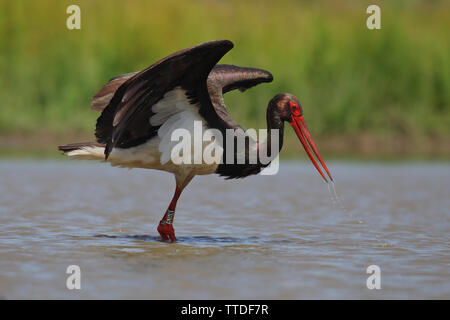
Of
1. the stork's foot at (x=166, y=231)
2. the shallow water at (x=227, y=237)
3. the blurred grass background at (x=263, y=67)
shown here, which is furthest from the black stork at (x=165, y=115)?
the blurred grass background at (x=263, y=67)

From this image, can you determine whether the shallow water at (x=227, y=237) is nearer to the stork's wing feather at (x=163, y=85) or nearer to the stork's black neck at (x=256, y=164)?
the stork's black neck at (x=256, y=164)

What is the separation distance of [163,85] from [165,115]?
24.5 inches

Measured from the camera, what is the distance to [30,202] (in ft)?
31.5

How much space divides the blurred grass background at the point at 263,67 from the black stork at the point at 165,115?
8595 millimetres

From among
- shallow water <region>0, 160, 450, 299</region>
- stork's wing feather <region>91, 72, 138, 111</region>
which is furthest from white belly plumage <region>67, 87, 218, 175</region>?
shallow water <region>0, 160, 450, 299</region>

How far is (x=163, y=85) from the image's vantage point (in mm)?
6539

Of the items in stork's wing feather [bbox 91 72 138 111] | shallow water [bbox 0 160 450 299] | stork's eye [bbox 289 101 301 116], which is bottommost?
shallow water [bbox 0 160 450 299]

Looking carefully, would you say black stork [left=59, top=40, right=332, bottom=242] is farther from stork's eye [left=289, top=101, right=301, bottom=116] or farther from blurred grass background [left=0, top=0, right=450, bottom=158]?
blurred grass background [left=0, top=0, right=450, bottom=158]

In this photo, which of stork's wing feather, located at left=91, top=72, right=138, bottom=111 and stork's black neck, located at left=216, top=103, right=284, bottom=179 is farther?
stork's wing feather, located at left=91, top=72, right=138, bottom=111

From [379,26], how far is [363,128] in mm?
2202

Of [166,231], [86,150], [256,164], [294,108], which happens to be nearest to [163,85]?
[86,150]

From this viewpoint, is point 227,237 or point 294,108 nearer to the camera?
point 227,237

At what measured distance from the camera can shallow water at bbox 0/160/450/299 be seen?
5270 mm

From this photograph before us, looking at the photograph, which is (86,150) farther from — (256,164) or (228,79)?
(228,79)
